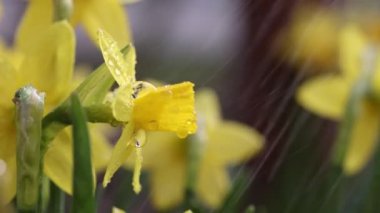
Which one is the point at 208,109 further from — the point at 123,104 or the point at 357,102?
the point at 123,104

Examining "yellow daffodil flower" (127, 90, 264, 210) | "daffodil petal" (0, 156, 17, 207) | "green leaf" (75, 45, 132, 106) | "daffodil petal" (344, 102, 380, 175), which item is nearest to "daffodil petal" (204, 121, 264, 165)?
"yellow daffodil flower" (127, 90, 264, 210)

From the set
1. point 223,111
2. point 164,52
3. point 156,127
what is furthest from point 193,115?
point 164,52

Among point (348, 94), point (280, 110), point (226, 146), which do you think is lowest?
point (280, 110)

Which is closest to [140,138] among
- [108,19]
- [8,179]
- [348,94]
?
[8,179]

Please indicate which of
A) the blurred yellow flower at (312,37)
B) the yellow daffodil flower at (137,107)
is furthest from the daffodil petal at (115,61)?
the blurred yellow flower at (312,37)

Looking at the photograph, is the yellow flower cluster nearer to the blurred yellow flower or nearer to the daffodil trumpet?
the daffodil trumpet

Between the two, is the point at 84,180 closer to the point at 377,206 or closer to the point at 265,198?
the point at 377,206
